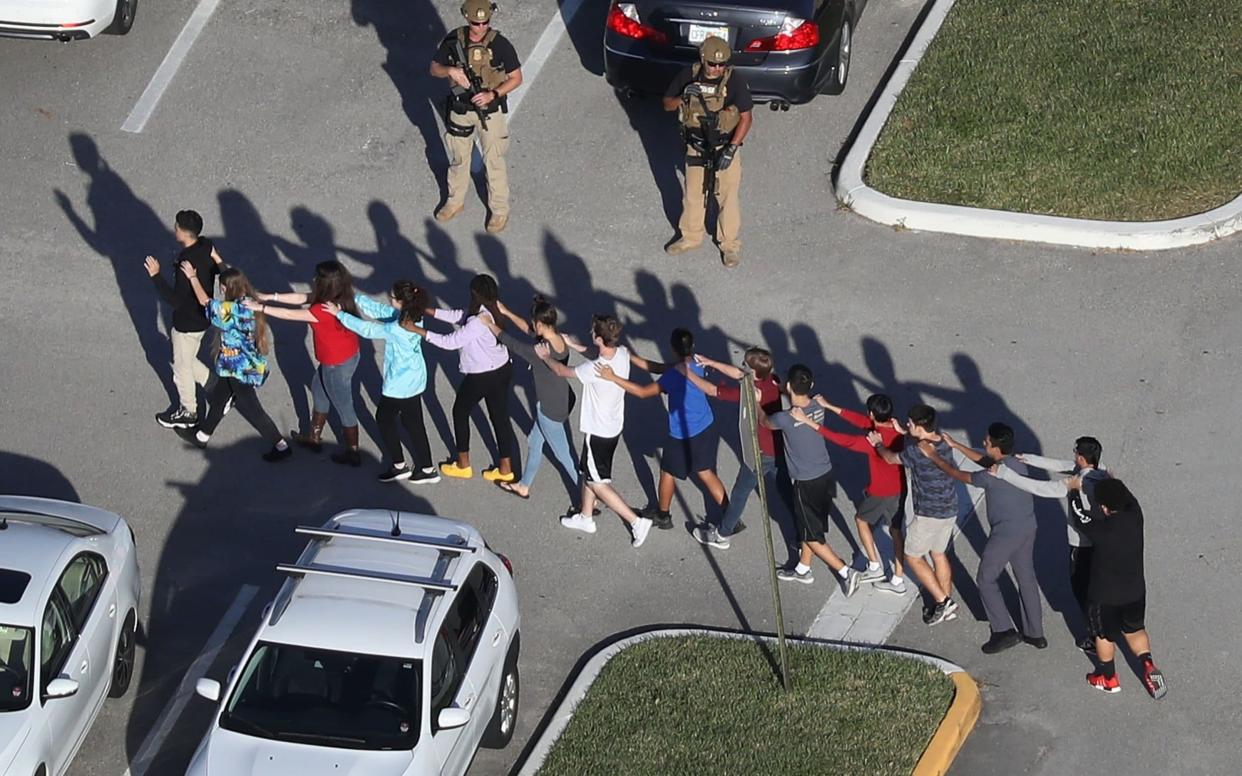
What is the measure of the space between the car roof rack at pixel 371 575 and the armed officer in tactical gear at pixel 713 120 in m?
4.96

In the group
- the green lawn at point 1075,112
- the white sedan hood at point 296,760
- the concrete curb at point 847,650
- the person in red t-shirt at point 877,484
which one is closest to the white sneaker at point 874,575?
the person in red t-shirt at point 877,484

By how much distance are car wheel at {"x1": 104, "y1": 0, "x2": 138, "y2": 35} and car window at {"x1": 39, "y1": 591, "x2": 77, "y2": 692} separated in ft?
26.9

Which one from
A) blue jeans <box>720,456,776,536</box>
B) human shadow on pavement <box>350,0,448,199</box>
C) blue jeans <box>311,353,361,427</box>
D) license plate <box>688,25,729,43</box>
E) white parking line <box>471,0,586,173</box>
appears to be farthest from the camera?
white parking line <box>471,0,586,173</box>

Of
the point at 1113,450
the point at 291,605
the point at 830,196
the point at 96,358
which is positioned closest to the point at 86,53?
the point at 96,358

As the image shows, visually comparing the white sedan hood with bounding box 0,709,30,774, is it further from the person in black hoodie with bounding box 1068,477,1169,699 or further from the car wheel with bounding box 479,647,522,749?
the person in black hoodie with bounding box 1068,477,1169,699

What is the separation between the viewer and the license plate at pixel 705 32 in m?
14.4

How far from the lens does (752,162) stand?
49.3 ft

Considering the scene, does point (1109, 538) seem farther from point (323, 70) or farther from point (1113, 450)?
point (323, 70)

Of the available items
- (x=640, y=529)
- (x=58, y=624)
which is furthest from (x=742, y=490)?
(x=58, y=624)

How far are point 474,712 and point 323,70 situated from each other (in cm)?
845

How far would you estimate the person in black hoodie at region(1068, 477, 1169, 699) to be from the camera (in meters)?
9.75

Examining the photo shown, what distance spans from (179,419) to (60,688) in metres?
3.50

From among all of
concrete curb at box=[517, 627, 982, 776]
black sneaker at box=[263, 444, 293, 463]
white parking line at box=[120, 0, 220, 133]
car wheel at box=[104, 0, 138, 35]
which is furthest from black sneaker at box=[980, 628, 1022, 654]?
car wheel at box=[104, 0, 138, 35]

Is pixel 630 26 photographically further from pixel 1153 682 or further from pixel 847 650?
pixel 1153 682
